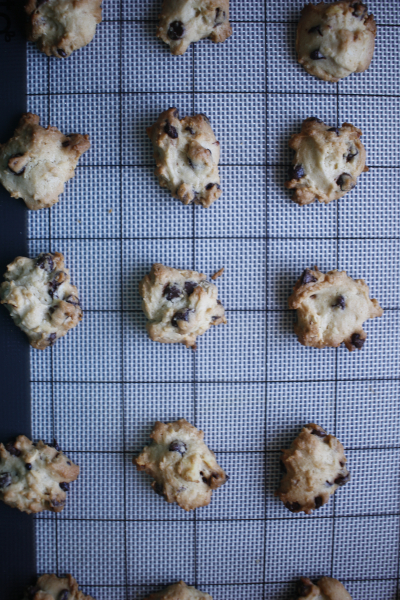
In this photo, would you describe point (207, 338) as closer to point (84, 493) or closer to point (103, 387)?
point (103, 387)

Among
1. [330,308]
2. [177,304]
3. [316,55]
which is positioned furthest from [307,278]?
[316,55]

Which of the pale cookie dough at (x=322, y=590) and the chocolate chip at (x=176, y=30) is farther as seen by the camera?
the pale cookie dough at (x=322, y=590)

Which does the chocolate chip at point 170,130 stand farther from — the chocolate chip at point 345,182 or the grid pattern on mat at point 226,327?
the chocolate chip at point 345,182

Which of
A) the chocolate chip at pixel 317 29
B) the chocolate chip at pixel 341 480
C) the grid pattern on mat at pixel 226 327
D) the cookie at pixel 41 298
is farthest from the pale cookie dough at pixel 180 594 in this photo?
the chocolate chip at pixel 317 29

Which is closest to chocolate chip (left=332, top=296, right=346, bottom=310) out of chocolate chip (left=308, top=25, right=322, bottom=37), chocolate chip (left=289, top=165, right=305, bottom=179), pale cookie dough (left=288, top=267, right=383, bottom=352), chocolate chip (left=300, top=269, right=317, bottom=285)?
pale cookie dough (left=288, top=267, right=383, bottom=352)

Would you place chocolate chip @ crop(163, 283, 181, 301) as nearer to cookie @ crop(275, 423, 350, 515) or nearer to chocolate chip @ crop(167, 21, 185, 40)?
cookie @ crop(275, 423, 350, 515)

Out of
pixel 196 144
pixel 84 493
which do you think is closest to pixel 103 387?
pixel 84 493
